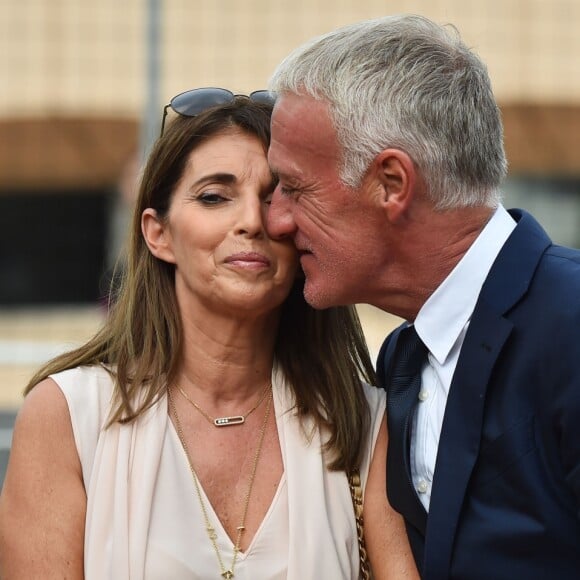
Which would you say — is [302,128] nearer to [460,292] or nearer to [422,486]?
[460,292]

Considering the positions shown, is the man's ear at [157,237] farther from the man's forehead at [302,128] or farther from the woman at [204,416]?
the man's forehead at [302,128]

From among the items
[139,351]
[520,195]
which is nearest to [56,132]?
[520,195]

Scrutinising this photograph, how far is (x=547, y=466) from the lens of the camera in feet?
8.82

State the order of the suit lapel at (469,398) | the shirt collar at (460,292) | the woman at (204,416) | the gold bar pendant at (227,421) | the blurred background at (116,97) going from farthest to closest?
the blurred background at (116,97) → the gold bar pendant at (227,421) → the woman at (204,416) → the shirt collar at (460,292) → the suit lapel at (469,398)

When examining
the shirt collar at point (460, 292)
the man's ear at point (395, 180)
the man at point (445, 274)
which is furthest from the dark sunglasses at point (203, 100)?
the shirt collar at point (460, 292)

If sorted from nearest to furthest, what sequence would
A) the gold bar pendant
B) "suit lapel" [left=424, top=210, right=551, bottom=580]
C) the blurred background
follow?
"suit lapel" [left=424, top=210, right=551, bottom=580]
the gold bar pendant
the blurred background

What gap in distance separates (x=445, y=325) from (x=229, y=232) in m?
0.57

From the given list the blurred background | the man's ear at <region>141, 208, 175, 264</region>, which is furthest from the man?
the blurred background

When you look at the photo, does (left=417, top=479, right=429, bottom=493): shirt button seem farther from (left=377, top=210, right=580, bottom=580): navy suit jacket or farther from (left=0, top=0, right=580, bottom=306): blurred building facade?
(left=0, top=0, right=580, bottom=306): blurred building facade

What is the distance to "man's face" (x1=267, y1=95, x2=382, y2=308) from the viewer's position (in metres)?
2.97

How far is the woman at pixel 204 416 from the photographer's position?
3.02 meters

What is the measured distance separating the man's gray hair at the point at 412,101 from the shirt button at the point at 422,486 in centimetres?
62

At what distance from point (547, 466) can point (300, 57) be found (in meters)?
1.08

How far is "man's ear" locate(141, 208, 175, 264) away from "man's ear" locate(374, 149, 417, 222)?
24.5 inches
